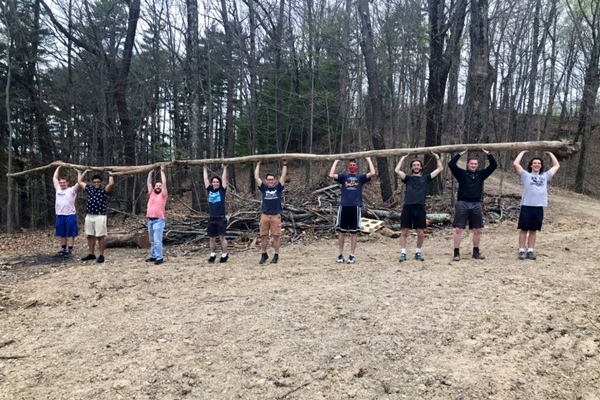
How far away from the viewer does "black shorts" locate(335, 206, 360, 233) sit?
7.84m

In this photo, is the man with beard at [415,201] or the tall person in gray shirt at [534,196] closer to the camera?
the tall person in gray shirt at [534,196]

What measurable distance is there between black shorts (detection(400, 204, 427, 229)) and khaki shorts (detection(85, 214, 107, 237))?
256 inches

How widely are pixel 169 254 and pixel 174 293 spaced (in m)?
3.98

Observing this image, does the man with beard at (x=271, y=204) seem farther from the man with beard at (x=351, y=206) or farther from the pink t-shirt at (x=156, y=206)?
the pink t-shirt at (x=156, y=206)

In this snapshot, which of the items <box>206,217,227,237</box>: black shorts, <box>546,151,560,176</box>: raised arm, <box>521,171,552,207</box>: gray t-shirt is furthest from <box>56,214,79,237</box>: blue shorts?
<box>546,151,560,176</box>: raised arm

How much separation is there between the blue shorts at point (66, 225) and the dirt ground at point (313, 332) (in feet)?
9.04

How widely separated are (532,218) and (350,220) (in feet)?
10.7

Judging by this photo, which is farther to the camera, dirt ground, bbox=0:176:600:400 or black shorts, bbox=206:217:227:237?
black shorts, bbox=206:217:227:237

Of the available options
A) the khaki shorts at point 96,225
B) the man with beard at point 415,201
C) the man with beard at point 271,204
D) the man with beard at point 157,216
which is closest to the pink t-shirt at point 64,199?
the khaki shorts at point 96,225

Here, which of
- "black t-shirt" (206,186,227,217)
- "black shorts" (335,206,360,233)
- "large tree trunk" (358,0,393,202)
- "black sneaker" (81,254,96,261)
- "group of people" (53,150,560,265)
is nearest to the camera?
"group of people" (53,150,560,265)

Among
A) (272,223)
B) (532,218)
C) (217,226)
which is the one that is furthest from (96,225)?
(532,218)

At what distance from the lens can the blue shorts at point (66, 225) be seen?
10.2m

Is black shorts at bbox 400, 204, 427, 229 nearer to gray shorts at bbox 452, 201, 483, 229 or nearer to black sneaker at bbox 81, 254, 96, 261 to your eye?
gray shorts at bbox 452, 201, 483, 229

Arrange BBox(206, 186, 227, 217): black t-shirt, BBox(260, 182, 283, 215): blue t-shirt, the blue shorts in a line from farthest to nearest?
the blue shorts
BBox(206, 186, 227, 217): black t-shirt
BBox(260, 182, 283, 215): blue t-shirt
